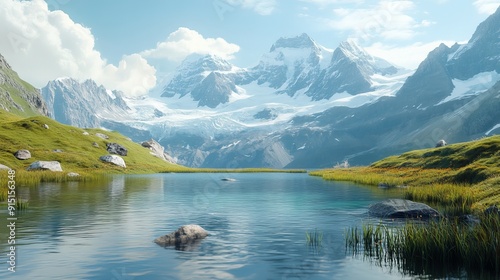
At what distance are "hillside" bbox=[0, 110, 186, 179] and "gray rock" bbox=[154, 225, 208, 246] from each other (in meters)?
103

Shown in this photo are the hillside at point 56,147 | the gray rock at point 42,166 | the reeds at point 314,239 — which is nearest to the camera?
the reeds at point 314,239

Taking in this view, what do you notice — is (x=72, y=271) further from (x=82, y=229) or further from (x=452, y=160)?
(x=452, y=160)

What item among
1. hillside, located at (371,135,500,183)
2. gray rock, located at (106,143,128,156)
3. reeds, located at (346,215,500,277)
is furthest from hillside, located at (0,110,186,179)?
reeds, located at (346,215,500,277)

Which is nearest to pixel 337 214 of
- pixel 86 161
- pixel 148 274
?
pixel 148 274

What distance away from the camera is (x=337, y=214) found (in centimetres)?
4716

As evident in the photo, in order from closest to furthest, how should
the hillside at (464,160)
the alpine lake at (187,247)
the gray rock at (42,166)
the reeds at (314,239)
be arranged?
the alpine lake at (187,247) < the reeds at (314,239) < the hillside at (464,160) < the gray rock at (42,166)

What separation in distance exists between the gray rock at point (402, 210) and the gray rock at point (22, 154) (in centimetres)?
11565

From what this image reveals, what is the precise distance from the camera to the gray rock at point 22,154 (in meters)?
130

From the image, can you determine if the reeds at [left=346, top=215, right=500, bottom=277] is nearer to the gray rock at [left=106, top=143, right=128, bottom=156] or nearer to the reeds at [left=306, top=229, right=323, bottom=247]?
the reeds at [left=306, top=229, right=323, bottom=247]

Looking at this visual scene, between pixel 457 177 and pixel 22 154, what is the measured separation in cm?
11761

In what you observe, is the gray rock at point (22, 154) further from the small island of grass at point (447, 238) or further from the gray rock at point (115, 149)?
the small island of grass at point (447, 238)

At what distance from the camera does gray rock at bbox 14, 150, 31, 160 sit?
426 ft

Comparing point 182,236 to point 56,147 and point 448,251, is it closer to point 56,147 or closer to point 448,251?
point 448,251

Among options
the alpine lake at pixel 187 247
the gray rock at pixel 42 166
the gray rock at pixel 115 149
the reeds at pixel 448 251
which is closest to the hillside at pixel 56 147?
the gray rock at pixel 115 149
